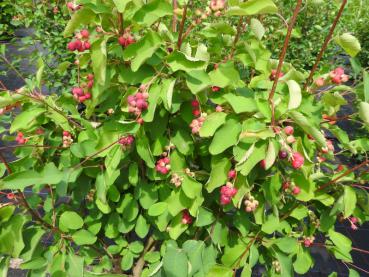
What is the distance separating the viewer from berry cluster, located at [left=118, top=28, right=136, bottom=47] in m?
1.08

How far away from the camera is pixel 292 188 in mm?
1236

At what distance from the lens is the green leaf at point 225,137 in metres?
1.11

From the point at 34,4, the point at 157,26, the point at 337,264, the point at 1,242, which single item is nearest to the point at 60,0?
the point at 34,4

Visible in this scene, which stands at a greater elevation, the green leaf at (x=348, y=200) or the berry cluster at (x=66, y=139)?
the berry cluster at (x=66, y=139)

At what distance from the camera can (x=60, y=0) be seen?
3438mm

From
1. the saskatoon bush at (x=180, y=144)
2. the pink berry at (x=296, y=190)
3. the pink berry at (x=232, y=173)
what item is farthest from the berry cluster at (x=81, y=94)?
the pink berry at (x=296, y=190)

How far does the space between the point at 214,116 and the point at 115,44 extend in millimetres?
387

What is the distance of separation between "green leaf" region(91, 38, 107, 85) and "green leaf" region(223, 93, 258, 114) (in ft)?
1.26

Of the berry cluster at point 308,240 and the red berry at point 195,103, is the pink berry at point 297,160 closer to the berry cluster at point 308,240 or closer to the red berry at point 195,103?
the red berry at point 195,103

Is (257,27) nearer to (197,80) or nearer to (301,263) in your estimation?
(197,80)

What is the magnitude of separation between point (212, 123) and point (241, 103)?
110mm

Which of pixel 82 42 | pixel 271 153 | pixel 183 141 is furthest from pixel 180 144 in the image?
pixel 82 42

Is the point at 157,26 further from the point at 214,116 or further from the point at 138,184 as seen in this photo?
the point at 138,184

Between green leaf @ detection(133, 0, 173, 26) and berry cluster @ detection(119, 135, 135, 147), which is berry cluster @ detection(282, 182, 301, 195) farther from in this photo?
green leaf @ detection(133, 0, 173, 26)
